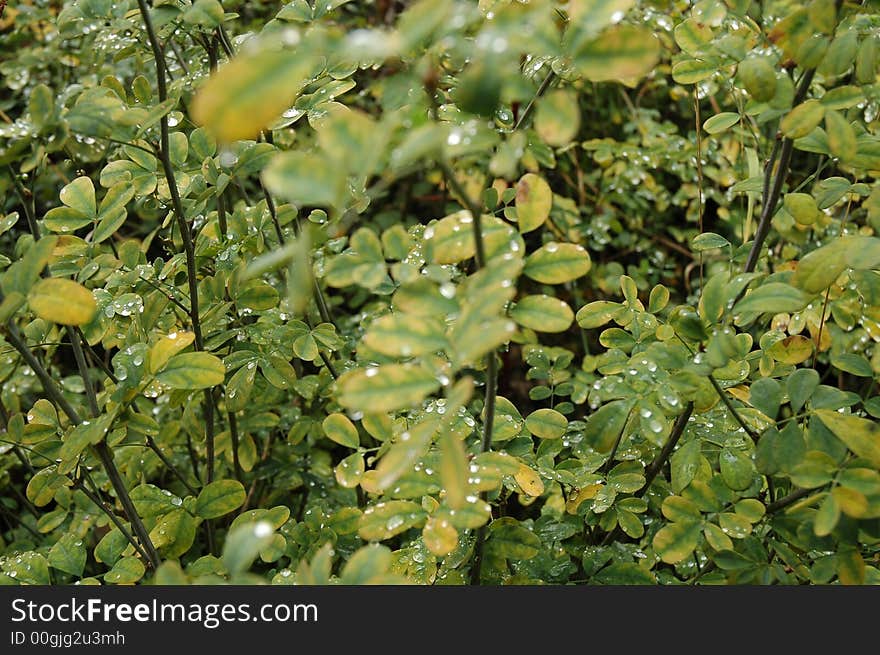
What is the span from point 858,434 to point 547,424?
1.28 feet

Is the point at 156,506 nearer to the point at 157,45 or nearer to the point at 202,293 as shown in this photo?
the point at 202,293

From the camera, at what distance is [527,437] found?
3.63 feet

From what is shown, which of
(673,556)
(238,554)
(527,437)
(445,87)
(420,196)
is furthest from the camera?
(420,196)

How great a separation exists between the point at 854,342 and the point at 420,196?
1.43 metres

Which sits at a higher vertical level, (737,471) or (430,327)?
(430,327)

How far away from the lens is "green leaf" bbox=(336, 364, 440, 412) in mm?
645

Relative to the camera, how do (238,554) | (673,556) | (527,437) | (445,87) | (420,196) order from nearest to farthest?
(238,554) < (673,556) < (527,437) < (445,87) < (420,196)

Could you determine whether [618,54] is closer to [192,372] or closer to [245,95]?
[245,95]

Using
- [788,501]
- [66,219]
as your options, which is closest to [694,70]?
[788,501]

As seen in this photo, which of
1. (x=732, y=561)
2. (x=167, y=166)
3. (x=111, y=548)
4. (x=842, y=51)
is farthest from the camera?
(x=111, y=548)

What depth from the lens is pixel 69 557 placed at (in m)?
1.10

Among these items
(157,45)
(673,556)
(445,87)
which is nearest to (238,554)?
(673,556)

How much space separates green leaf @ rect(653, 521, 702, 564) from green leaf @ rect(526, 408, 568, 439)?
0.67 feet

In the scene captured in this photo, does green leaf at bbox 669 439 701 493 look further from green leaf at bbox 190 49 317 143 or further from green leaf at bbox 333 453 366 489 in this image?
green leaf at bbox 190 49 317 143
